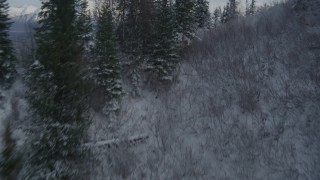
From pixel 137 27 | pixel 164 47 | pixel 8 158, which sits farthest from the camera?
pixel 137 27

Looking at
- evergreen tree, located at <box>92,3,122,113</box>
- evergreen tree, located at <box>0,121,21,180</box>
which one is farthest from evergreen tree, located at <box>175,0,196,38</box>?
evergreen tree, located at <box>0,121,21,180</box>

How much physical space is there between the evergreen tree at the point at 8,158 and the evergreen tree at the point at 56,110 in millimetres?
3751

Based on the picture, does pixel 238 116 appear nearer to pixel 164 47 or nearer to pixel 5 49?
pixel 164 47

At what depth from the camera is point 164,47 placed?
22.8m

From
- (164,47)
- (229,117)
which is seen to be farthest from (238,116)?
(164,47)

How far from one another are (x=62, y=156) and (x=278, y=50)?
1407 centimetres

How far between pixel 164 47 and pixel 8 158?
19.2m

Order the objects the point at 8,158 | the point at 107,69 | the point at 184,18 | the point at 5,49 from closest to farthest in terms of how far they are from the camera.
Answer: the point at 8,158 < the point at 107,69 < the point at 5,49 < the point at 184,18

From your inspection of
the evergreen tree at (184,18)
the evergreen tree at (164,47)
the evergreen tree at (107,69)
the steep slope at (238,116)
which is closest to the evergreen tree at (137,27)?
the evergreen tree at (164,47)

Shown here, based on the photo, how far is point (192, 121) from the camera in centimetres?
1470

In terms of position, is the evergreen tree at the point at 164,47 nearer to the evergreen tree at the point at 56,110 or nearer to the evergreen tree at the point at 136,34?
the evergreen tree at the point at 136,34

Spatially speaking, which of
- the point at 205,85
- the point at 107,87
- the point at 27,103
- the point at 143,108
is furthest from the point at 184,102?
the point at 27,103

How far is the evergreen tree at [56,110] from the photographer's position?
338 inches

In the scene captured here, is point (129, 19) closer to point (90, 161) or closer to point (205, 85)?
point (205, 85)
